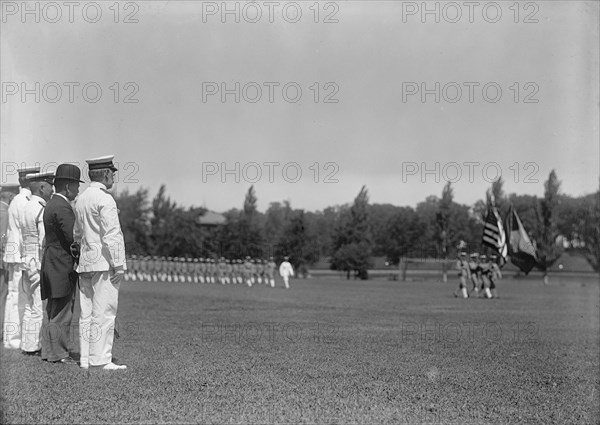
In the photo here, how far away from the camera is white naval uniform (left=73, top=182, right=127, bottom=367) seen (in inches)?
299

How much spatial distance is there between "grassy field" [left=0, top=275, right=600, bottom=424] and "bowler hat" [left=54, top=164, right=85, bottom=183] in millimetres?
1966

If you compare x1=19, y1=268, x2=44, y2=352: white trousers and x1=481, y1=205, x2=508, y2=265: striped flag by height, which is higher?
x1=481, y1=205, x2=508, y2=265: striped flag

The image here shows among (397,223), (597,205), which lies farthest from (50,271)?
(397,223)

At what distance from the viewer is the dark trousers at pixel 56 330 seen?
828cm

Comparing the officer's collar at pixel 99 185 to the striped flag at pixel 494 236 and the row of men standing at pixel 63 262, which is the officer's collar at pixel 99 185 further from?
the striped flag at pixel 494 236

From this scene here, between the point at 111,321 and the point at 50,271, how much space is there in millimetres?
1032

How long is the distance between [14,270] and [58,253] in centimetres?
174

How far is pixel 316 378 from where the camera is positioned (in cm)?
761

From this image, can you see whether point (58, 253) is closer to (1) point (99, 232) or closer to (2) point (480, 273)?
(1) point (99, 232)

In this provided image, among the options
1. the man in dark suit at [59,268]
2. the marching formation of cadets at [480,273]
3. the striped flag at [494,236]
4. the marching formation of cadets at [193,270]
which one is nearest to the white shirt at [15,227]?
the man in dark suit at [59,268]

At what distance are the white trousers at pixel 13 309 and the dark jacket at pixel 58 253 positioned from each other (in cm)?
146

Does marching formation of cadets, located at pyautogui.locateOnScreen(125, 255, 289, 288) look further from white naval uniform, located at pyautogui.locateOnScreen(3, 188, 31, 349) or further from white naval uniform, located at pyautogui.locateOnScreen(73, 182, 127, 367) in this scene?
white naval uniform, located at pyautogui.locateOnScreen(73, 182, 127, 367)

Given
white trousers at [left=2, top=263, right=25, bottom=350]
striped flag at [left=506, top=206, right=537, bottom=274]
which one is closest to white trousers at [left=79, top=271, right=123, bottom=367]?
white trousers at [left=2, top=263, right=25, bottom=350]

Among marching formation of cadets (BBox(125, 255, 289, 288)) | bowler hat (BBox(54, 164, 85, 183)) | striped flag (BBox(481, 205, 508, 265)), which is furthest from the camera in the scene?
marching formation of cadets (BBox(125, 255, 289, 288))
